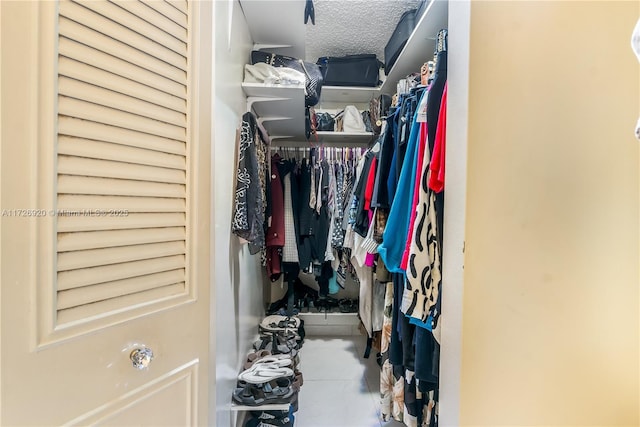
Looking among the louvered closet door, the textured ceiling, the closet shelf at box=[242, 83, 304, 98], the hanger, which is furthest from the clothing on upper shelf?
the textured ceiling

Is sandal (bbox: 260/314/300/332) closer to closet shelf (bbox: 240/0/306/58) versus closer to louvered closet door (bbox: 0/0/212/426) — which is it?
louvered closet door (bbox: 0/0/212/426)

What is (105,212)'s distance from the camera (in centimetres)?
52

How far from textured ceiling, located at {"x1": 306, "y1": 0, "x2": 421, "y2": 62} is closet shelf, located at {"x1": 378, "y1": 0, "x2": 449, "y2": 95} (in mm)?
370

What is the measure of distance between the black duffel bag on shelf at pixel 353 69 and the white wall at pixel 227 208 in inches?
30.4

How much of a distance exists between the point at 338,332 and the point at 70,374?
2068mm

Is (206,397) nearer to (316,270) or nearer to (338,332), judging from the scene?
(316,270)

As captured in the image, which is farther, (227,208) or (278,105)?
(278,105)

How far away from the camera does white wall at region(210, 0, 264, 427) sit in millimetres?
997

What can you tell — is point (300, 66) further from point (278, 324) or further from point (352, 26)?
point (278, 324)

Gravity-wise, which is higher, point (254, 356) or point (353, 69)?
point (353, 69)

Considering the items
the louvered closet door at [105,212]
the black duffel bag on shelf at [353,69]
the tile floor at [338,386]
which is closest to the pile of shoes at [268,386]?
the tile floor at [338,386]

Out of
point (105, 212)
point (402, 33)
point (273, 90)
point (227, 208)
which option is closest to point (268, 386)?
point (227, 208)

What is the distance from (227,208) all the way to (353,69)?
1.56 metres

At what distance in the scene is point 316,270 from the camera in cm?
204
